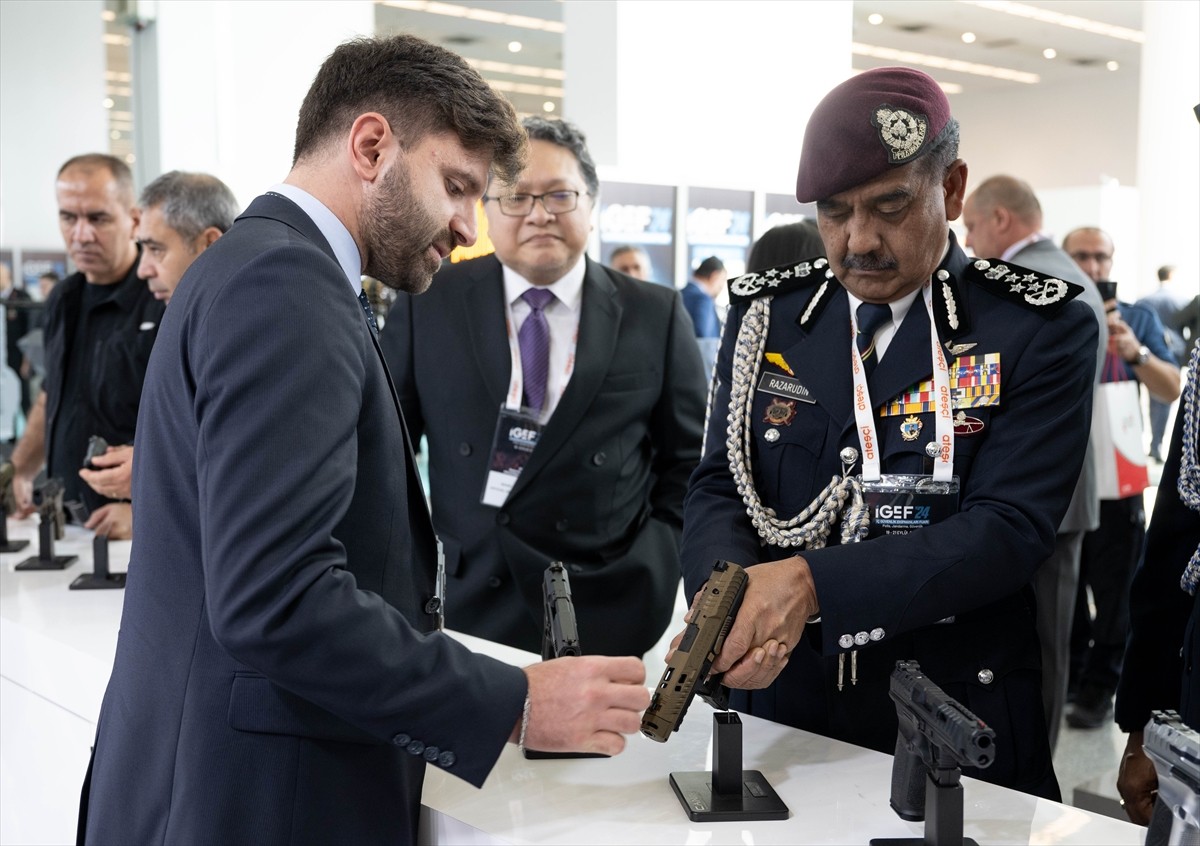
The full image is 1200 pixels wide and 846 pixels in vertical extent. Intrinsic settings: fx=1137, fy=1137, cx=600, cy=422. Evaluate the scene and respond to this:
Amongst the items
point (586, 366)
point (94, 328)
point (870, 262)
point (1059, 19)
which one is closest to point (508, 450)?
point (586, 366)

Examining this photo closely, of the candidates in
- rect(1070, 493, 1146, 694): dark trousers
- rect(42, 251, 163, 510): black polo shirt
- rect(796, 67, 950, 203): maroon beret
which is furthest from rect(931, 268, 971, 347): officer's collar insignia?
rect(1070, 493, 1146, 694): dark trousers

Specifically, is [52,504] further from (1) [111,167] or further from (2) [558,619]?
(2) [558,619]

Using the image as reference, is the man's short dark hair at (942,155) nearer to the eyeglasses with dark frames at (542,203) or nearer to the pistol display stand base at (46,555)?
the eyeglasses with dark frames at (542,203)

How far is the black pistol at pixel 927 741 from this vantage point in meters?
1.12

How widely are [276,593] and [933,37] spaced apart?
14.3 meters

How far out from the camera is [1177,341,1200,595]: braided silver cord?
166 cm

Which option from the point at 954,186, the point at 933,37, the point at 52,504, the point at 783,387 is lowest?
the point at 52,504

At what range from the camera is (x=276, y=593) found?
1.10 m

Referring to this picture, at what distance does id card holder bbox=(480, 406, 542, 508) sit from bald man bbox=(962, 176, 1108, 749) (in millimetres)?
2017

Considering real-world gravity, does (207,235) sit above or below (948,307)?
A: above

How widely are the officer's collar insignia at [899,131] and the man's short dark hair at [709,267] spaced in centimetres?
456

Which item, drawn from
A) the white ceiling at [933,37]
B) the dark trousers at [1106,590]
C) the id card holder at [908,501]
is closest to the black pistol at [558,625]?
the id card holder at [908,501]

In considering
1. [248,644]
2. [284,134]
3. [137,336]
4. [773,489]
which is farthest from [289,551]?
[284,134]

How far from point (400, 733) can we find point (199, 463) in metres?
0.35
